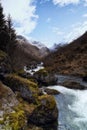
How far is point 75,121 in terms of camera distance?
3262cm

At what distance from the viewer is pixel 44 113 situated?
30.9m

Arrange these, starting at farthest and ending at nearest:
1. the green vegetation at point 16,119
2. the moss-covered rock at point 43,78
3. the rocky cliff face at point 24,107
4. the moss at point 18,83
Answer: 1. the moss-covered rock at point 43,78
2. the moss at point 18,83
3. the rocky cliff face at point 24,107
4. the green vegetation at point 16,119

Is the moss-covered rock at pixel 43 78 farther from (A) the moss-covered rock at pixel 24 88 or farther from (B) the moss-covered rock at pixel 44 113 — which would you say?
(B) the moss-covered rock at pixel 44 113

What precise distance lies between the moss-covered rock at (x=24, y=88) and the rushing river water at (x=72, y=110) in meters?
4.42

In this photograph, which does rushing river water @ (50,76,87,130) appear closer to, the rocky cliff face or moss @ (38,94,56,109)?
the rocky cliff face

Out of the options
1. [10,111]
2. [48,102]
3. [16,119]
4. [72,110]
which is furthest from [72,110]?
[16,119]

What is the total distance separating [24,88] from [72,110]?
7.53 metres

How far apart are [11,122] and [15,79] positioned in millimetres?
11296

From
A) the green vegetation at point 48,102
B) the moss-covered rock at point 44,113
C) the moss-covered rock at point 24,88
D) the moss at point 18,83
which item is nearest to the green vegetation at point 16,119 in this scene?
the moss-covered rock at point 44,113

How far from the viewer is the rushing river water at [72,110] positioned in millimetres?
31373

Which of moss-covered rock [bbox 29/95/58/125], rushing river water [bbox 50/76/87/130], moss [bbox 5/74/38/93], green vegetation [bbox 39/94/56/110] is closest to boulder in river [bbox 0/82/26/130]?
moss-covered rock [bbox 29/95/58/125]

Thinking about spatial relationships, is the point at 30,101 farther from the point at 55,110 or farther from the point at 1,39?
the point at 1,39

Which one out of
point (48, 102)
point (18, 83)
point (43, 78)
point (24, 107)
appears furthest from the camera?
point (43, 78)

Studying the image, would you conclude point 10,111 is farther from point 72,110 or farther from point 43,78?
point 43,78
